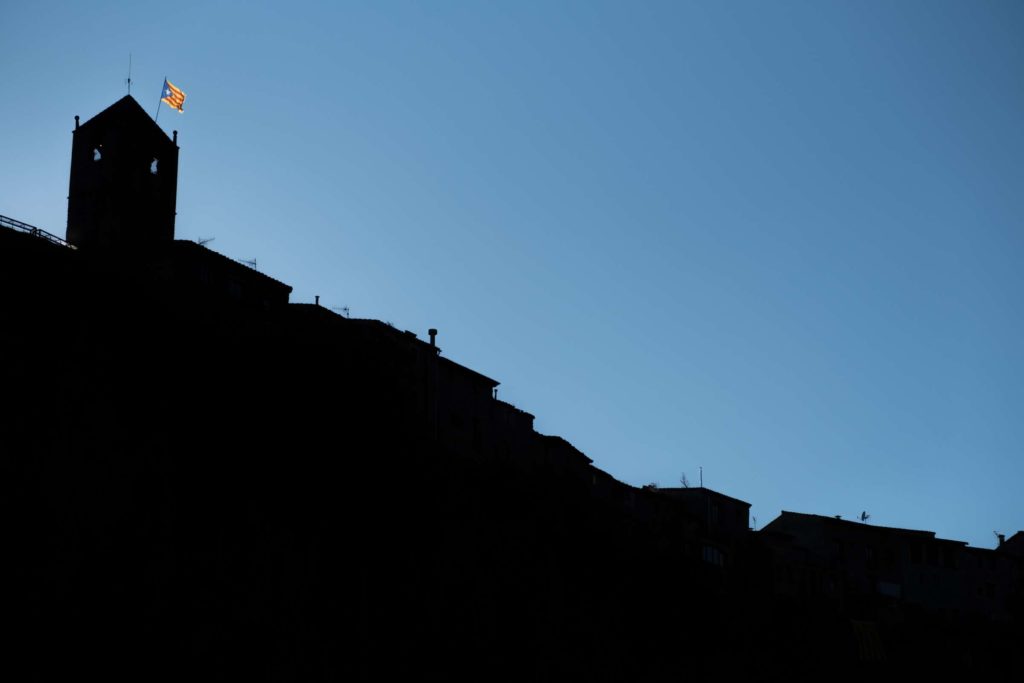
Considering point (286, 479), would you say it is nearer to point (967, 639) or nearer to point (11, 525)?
point (11, 525)

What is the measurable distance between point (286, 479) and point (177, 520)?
7.72 meters

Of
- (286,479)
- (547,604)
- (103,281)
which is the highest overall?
(103,281)

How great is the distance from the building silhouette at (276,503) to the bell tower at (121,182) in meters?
0.12

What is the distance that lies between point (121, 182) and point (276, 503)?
22249 mm

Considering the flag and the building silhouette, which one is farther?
the flag

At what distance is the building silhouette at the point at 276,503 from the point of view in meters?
36.9

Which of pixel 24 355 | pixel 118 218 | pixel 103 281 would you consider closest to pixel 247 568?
pixel 24 355

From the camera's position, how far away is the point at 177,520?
3994cm

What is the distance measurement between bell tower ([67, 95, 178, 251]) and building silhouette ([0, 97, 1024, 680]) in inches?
4.8

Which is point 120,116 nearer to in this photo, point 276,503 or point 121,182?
point 121,182

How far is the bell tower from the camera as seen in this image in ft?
187

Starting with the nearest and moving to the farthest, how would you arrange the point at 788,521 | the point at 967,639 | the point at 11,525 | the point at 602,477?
the point at 11,525 < the point at 602,477 < the point at 967,639 < the point at 788,521

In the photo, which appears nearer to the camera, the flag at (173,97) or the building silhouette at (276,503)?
the building silhouette at (276,503)

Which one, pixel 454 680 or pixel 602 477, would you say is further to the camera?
pixel 602 477
